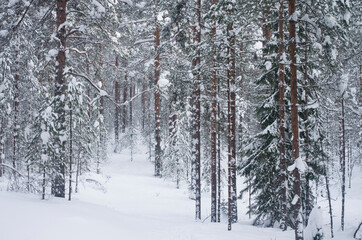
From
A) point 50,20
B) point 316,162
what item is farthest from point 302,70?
point 50,20

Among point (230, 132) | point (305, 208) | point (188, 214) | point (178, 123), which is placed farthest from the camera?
point (178, 123)

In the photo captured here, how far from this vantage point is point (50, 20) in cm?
1239

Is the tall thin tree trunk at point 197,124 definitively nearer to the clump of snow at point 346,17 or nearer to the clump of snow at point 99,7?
the clump of snow at point 99,7

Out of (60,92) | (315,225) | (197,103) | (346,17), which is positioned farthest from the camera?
(197,103)

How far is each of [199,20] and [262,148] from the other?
7.02m

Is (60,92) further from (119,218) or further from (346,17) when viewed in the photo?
(346,17)

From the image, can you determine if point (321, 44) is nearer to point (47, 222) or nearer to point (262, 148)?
point (262, 148)

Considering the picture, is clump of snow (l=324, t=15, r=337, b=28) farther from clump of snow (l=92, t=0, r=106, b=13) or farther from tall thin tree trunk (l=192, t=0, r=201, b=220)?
tall thin tree trunk (l=192, t=0, r=201, b=220)

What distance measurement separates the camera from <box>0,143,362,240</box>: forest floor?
268 inches

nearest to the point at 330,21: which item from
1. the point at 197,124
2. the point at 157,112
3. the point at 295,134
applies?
the point at 295,134

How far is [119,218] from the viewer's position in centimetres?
1056

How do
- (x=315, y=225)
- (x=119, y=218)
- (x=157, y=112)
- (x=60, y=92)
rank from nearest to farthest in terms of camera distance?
(x=119, y=218) < (x=315, y=225) < (x=60, y=92) < (x=157, y=112)

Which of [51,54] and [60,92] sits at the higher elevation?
[51,54]

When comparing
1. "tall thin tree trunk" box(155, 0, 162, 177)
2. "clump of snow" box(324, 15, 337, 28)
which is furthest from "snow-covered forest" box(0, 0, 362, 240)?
"tall thin tree trunk" box(155, 0, 162, 177)
